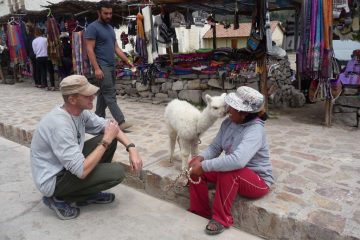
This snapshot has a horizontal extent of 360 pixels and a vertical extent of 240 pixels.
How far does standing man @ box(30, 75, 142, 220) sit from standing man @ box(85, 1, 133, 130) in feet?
6.21

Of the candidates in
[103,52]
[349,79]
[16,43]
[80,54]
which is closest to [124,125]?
[103,52]

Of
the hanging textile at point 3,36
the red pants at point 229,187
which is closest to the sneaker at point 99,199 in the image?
the red pants at point 229,187

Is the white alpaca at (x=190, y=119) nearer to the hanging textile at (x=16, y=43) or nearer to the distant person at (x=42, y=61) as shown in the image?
the distant person at (x=42, y=61)

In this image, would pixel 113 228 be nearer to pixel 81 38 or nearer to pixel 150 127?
pixel 150 127

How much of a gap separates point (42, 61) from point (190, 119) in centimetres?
851

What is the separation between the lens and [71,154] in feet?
8.96

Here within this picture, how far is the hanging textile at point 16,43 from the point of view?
11078 mm

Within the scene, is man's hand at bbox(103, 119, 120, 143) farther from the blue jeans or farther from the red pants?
the blue jeans

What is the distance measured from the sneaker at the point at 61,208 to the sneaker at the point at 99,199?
190 millimetres

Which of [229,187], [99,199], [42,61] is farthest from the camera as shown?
[42,61]

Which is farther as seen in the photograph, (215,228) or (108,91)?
(108,91)

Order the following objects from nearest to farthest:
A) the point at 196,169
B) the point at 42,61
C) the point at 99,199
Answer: the point at 196,169 → the point at 99,199 → the point at 42,61

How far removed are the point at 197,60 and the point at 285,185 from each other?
16.7ft

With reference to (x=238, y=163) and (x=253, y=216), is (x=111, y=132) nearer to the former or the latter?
(x=238, y=163)
